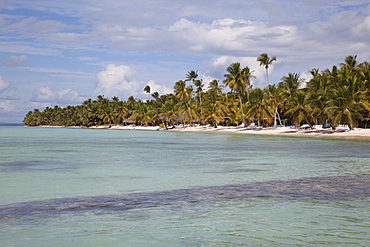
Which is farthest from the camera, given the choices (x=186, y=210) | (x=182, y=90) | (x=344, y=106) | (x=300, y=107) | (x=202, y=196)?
(x=182, y=90)

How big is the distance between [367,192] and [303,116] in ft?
186

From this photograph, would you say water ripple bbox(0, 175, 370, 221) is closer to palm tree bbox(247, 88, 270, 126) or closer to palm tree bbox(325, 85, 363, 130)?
palm tree bbox(325, 85, 363, 130)

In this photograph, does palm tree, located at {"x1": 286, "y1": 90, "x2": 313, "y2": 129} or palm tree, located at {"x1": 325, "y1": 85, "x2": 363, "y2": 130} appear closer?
palm tree, located at {"x1": 325, "y1": 85, "x2": 363, "y2": 130}

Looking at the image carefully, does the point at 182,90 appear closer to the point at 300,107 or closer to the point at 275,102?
the point at 275,102

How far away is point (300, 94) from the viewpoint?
6512 centimetres

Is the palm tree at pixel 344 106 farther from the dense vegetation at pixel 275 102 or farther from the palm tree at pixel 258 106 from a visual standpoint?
the palm tree at pixel 258 106

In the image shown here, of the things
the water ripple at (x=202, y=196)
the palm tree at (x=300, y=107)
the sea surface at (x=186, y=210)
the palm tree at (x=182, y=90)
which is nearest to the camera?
the sea surface at (x=186, y=210)

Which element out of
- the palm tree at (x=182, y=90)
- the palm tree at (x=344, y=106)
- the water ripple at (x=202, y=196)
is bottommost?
the water ripple at (x=202, y=196)

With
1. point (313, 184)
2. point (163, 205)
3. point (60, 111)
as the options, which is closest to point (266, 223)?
point (163, 205)

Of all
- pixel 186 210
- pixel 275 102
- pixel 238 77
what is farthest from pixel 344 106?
pixel 186 210

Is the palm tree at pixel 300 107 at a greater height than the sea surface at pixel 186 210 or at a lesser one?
Result: greater

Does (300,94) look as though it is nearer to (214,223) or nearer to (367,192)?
(367,192)

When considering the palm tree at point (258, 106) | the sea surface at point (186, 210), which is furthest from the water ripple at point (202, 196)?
the palm tree at point (258, 106)

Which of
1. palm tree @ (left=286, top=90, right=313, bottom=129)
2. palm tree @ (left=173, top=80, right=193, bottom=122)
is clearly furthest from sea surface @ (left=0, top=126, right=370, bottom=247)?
palm tree @ (left=173, top=80, right=193, bottom=122)
